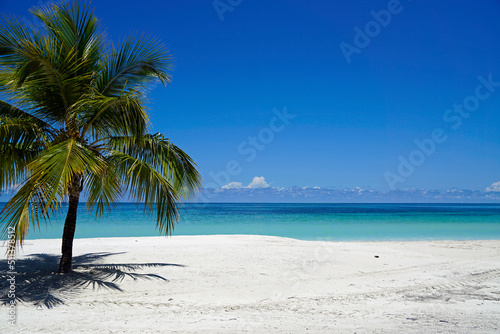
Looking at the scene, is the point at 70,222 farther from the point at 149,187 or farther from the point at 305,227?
the point at 305,227

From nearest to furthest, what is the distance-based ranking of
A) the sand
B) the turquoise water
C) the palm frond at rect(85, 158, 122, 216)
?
the sand < the palm frond at rect(85, 158, 122, 216) < the turquoise water

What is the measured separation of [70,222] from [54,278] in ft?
3.56

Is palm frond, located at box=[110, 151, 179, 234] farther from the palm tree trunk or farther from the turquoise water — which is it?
the palm tree trunk

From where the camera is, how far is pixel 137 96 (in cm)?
750

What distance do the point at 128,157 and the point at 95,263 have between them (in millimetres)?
3207

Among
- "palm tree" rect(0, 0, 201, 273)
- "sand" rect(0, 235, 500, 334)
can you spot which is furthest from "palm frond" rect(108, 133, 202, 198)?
"sand" rect(0, 235, 500, 334)

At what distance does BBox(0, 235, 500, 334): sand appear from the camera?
475cm

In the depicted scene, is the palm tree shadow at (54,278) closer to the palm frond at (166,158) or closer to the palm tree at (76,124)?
the palm tree at (76,124)

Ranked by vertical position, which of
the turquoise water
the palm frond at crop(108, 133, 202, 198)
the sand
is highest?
the palm frond at crop(108, 133, 202, 198)

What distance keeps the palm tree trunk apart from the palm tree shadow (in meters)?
0.23

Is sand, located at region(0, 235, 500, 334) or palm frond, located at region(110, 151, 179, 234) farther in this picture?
palm frond, located at region(110, 151, 179, 234)

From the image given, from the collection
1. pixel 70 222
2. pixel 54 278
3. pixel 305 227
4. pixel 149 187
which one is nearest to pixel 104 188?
pixel 70 222

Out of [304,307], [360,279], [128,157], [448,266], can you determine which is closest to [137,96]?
[128,157]

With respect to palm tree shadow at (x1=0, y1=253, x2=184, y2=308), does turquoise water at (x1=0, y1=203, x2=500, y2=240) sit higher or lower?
lower
